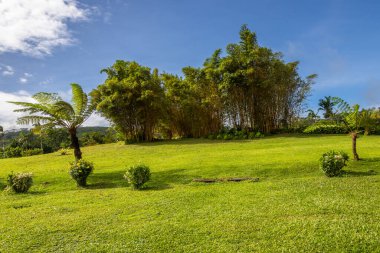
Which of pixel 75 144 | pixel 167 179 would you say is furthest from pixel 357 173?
pixel 75 144

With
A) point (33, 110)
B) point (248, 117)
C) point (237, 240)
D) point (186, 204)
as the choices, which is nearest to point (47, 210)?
point (186, 204)

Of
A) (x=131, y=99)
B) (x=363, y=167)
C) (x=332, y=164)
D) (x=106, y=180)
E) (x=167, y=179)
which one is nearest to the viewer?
(x=332, y=164)

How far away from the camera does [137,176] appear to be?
11117 mm

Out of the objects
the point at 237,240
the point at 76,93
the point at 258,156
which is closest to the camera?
the point at 237,240

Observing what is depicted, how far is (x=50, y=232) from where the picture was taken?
643 cm

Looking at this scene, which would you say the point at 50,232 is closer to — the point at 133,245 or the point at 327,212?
the point at 133,245

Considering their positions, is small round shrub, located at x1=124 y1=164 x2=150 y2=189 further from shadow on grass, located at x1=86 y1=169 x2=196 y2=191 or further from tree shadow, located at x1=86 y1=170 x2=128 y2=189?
tree shadow, located at x1=86 y1=170 x2=128 y2=189

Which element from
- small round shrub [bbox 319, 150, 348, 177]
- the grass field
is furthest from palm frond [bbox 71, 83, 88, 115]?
small round shrub [bbox 319, 150, 348, 177]

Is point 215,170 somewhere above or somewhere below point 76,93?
below

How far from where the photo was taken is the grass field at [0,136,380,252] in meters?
5.34

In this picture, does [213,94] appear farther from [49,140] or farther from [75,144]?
[49,140]

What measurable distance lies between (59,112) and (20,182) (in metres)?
5.34

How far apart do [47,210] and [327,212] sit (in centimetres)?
703

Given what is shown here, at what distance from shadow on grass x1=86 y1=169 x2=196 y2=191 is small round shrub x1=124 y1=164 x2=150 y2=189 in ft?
0.97
